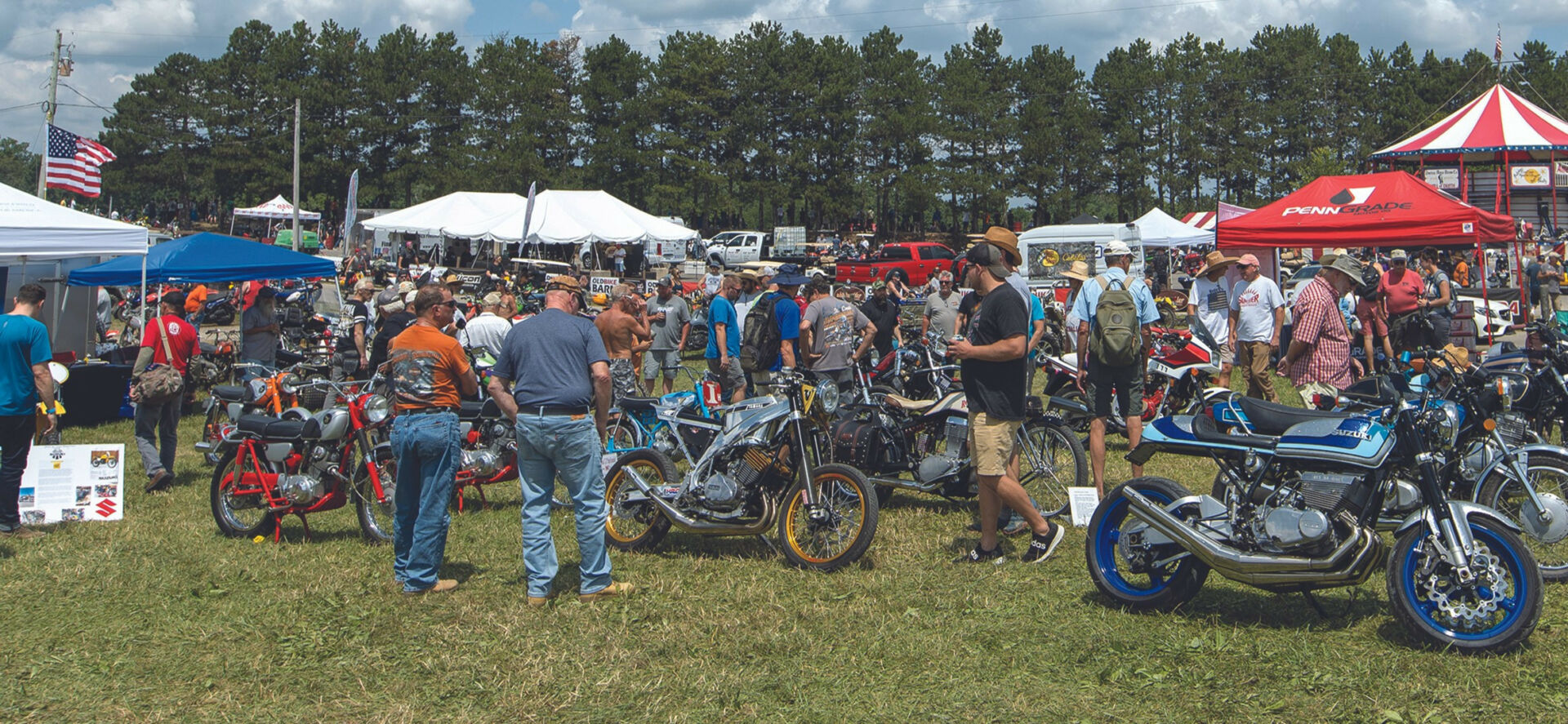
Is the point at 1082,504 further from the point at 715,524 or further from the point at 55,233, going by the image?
the point at 55,233

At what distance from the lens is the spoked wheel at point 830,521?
235 inches

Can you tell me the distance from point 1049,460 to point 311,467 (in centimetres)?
477

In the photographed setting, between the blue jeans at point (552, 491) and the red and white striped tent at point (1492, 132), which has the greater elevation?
the red and white striped tent at point (1492, 132)

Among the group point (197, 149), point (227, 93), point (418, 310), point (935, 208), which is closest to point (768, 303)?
point (418, 310)

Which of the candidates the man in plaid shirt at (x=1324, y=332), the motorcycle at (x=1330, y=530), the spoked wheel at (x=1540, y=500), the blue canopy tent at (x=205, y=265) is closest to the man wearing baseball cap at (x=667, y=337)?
the blue canopy tent at (x=205, y=265)

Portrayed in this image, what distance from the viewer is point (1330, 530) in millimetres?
4781

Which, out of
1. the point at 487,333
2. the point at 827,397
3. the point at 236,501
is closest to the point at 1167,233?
the point at 487,333

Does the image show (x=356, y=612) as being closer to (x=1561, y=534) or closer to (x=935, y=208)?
(x=1561, y=534)

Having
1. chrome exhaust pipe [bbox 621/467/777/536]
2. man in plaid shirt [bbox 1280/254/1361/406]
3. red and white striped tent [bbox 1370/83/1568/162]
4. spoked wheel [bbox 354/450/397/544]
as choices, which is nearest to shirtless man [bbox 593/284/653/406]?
spoked wheel [bbox 354/450/397/544]

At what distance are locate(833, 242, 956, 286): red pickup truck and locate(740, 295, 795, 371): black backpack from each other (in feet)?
74.5

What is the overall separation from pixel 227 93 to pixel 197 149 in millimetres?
7341

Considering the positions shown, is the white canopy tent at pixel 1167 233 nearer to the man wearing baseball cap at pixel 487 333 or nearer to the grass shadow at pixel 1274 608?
the man wearing baseball cap at pixel 487 333

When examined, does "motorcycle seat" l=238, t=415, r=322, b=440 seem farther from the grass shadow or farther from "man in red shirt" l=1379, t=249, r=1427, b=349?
"man in red shirt" l=1379, t=249, r=1427, b=349

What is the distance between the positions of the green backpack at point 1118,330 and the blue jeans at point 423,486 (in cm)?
394
